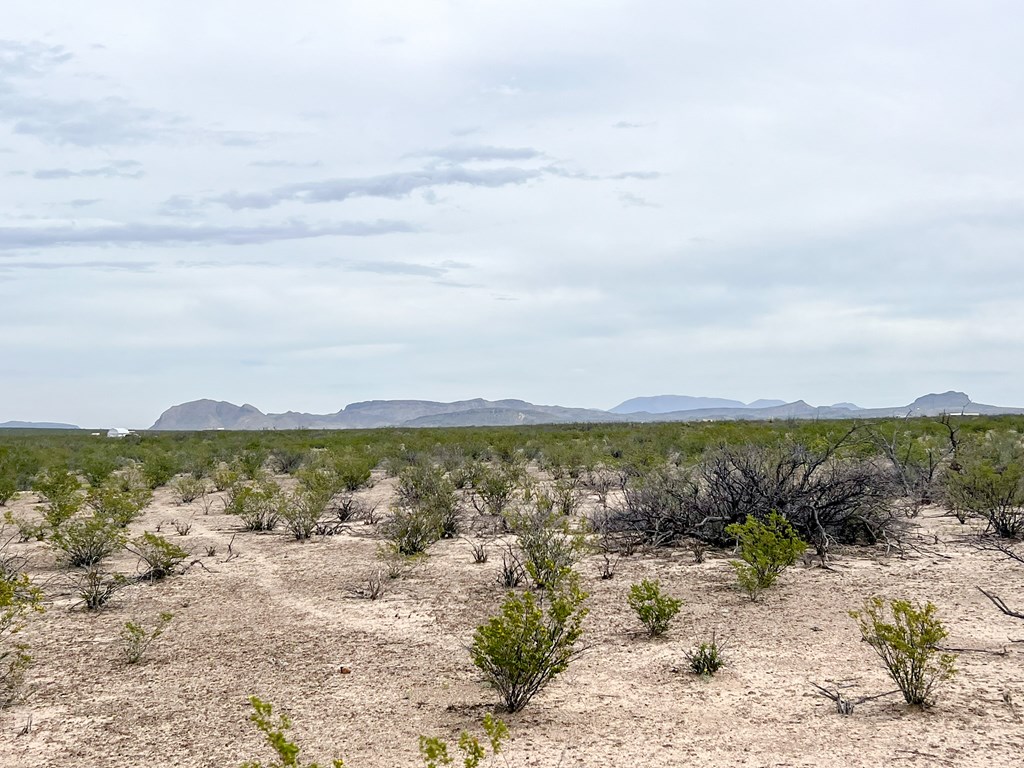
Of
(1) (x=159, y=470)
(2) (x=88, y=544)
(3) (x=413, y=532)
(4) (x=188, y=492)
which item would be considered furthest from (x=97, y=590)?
(1) (x=159, y=470)

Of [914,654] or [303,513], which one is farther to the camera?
[303,513]

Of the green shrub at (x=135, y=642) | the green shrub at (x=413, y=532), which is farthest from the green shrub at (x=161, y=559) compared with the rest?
the green shrub at (x=413, y=532)

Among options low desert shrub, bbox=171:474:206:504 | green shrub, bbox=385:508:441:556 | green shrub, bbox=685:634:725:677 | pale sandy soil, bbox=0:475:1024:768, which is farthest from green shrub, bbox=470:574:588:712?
low desert shrub, bbox=171:474:206:504

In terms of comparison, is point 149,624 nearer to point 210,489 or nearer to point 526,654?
point 526,654

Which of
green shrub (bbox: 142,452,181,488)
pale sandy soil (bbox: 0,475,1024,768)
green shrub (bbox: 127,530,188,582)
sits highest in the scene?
green shrub (bbox: 142,452,181,488)

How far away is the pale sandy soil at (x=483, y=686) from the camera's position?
16.8 ft

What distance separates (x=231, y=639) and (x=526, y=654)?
342cm

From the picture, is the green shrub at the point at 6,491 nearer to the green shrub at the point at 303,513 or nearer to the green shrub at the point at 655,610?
the green shrub at the point at 303,513

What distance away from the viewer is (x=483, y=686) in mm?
6297

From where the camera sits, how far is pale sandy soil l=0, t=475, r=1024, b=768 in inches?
202

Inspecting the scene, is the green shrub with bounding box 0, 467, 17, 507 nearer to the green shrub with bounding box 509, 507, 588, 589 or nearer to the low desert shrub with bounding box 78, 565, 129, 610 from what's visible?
the low desert shrub with bounding box 78, 565, 129, 610

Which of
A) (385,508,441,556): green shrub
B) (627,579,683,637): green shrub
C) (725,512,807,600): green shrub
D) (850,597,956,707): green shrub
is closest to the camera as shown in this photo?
(850,597,956,707): green shrub

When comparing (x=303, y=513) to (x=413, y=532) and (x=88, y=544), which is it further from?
(x=88, y=544)

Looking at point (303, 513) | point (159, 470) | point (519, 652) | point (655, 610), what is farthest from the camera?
point (159, 470)
